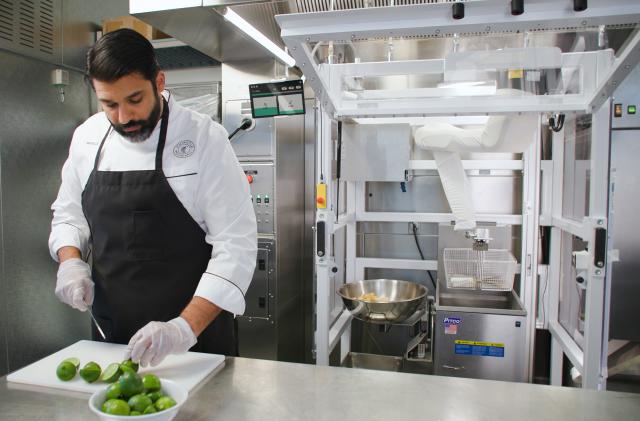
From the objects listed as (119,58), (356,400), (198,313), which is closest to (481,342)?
(356,400)

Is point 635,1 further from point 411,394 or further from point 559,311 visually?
point 559,311

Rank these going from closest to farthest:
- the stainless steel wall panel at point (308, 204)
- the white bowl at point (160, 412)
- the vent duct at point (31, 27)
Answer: the white bowl at point (160, 412)
the vent duct at point (31, 27)
the stainless steel wall panel at point (308, 204)

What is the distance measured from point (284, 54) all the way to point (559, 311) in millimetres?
2261

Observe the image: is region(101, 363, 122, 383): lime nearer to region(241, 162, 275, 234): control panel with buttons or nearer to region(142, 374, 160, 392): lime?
region(142, 374, 160, 392): lime

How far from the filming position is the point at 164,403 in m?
0.92

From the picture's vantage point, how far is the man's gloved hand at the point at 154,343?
1.14 m

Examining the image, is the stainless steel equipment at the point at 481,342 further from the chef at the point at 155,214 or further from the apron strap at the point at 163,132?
the apron strap at the point at 163,132

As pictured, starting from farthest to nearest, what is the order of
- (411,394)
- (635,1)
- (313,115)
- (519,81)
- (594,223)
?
1. (313,115)
2. (594,223)
3. (519,81)
4. (411,394)
5. (635,1)

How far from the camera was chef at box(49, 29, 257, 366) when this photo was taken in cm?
137

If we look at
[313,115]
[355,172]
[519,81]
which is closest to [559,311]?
[355,172]

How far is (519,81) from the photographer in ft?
5.16

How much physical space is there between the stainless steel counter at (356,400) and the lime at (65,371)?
37 mm

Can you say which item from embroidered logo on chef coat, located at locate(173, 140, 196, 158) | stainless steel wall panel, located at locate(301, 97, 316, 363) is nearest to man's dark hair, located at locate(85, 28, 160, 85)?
embroidered logo on chef coat, located at locate(173, 140, 196, 158)

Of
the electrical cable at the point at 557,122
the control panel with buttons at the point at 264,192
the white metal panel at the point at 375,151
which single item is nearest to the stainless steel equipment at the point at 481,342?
the electrical cable at the point at 557,122
